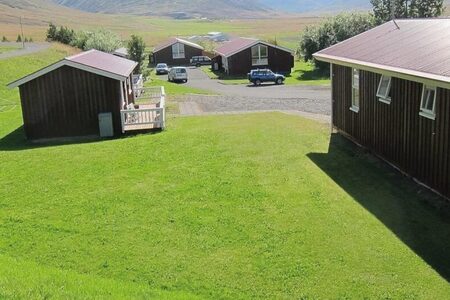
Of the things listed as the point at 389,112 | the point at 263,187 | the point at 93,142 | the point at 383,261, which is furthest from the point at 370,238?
the point at 93,142

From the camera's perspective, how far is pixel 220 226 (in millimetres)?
11789

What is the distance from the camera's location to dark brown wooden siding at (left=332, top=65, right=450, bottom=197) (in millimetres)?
12102

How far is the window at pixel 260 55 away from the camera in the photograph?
60719 millimetres

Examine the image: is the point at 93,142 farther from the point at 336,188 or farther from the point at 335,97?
the point at 336,188

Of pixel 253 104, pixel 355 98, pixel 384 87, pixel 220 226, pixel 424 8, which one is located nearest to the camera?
pixel 220 226

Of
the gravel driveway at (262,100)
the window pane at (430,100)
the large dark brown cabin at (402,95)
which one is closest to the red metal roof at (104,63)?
the gravel driveway at (262,100)

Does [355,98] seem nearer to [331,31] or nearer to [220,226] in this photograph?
[220,226]

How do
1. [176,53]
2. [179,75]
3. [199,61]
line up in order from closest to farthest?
[179,75] → [199,61] → [176,53]

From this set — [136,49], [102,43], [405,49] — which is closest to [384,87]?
[405,49]

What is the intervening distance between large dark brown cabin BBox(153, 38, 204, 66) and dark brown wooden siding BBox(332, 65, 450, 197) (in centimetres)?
6609

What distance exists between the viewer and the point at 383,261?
981cm

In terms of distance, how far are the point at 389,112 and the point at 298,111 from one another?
1342 centimetres

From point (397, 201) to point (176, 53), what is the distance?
73.8 metres

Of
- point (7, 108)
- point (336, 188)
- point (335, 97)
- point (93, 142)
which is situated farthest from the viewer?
point (7, 108)
